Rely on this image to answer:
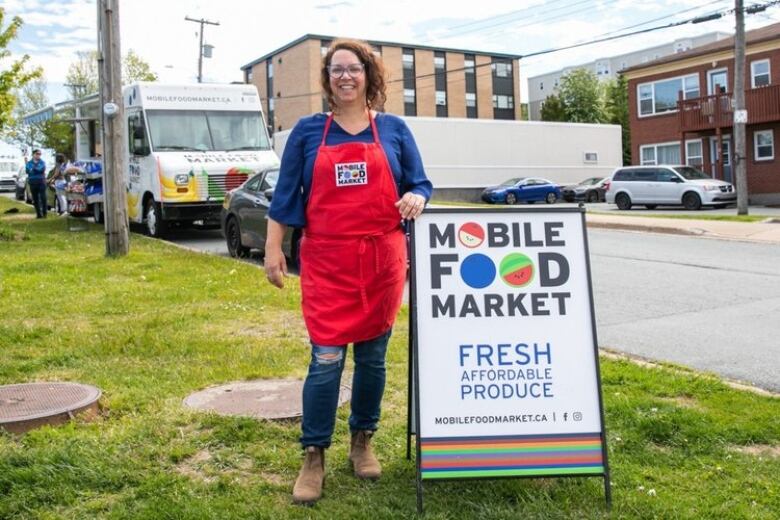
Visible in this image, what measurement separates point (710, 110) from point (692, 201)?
7293 millimetres

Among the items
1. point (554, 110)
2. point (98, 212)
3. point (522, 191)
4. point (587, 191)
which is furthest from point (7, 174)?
point (554, 110)

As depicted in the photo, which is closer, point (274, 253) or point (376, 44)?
point (274, 253)

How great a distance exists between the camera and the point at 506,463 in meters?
3.42

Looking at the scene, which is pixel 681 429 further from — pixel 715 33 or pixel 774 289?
pixel 715 33

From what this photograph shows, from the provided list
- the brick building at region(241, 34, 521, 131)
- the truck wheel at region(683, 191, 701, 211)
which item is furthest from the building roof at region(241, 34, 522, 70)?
the truck wheel at region(683, 191, 701, 211)

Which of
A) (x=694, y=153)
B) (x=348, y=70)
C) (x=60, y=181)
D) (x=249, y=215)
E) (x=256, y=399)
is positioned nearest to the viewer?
(x=348, y=70)

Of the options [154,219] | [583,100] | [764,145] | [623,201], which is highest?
[583,100]

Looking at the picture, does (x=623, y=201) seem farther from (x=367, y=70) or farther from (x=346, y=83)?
(x=346, y=83)

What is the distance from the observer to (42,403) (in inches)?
185

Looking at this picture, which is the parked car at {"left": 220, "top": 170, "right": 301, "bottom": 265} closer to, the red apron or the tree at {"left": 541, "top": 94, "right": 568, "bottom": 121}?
the red apron

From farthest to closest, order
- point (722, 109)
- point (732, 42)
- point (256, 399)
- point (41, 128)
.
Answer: point (732, 42), point (722, 109), point (41, 128), point (256, 399)

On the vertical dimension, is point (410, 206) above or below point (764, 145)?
below

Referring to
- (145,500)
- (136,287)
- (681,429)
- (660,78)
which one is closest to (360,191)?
(145,500)

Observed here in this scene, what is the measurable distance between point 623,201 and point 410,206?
28.6m
